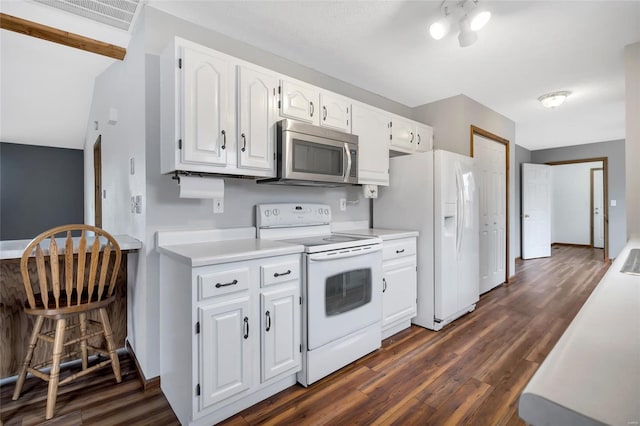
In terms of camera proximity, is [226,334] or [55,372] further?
[55,372]

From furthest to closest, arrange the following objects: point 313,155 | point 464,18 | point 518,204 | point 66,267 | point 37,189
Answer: point 518,204, point 37,189, point 313,155, point 464,18, point 66,267

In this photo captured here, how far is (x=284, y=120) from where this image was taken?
2.12m

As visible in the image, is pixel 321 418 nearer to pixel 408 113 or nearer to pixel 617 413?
pixel 617 413

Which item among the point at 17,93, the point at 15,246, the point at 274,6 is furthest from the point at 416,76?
the point at 17,93

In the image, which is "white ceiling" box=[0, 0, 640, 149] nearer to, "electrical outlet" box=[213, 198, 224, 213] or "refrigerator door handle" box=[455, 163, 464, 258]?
"refrigerator door handle" box=[455, 163, 464, 258]

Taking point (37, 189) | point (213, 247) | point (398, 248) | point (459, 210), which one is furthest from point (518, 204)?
point (37, 189)

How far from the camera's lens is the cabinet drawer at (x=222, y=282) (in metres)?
1.54

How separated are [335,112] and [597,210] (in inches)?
332

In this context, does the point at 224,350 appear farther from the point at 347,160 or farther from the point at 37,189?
the point at 37,189

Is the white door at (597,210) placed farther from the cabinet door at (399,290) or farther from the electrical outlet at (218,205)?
the electrical outlet at (218,205)

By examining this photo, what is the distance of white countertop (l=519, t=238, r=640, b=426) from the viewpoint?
1.24 feet

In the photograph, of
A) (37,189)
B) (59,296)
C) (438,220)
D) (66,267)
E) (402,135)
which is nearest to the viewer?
(66,267)

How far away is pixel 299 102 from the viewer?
230cm

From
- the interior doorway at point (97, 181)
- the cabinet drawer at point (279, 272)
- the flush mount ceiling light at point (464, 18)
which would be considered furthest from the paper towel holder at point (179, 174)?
the interior doorway at point (97, 181)
